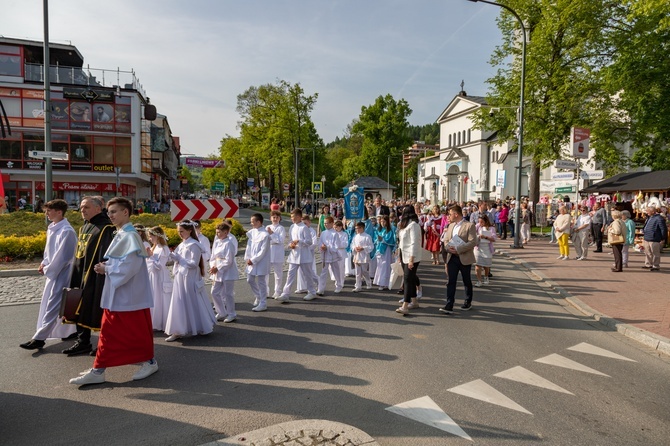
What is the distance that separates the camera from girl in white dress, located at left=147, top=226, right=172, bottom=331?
7.35m

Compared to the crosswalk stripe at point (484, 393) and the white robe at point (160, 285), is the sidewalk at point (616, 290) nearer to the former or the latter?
the crosswalk stripe at point (484, 393)

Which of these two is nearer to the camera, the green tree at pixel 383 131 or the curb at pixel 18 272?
the curb at pixel 18 272

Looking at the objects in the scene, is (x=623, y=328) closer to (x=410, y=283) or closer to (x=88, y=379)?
(x=410, y=283)

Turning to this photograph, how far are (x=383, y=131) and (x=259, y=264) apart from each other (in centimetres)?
5233

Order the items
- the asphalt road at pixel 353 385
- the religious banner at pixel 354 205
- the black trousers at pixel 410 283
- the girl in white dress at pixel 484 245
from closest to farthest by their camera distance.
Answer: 1. the asphalt road at pixel 353 385
2. the black trousers at pixel 410 283
3. the girl in white dress at pixel 484 245
4. the religious banner at pixel 354 205

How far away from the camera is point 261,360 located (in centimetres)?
593

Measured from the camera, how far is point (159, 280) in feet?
24.5

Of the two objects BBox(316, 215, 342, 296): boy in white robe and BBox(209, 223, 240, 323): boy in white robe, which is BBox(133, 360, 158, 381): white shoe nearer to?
BBox(209, 223, 240, 323): boy in white robe

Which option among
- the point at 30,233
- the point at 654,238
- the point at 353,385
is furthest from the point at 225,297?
the point at 654,238

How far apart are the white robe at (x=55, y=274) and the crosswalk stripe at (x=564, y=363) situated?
620cm

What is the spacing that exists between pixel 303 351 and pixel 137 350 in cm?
207

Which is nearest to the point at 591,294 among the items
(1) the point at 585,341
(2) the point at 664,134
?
(1) the point at 585,341

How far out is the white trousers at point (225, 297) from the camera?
26.1ft

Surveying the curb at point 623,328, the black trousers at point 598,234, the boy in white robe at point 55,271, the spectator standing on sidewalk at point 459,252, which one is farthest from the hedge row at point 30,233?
the black trousers at point 598,234
